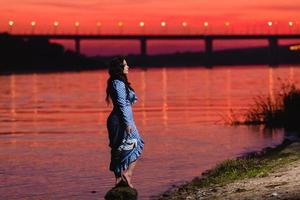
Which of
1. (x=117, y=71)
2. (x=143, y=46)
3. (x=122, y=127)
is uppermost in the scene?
(x=143, y=46)

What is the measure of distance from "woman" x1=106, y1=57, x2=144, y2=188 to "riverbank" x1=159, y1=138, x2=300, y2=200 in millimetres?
1146

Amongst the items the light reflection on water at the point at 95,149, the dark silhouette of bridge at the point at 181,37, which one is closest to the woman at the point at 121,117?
the light reflection on water at the point at 95,149

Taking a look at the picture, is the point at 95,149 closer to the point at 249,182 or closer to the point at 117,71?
the point at 249,182

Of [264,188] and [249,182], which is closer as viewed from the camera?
[264,188]

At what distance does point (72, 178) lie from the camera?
1560 cm

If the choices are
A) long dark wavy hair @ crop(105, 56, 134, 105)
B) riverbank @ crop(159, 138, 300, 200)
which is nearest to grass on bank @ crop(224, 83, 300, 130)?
riverbank @ crop(159, 138, 300, 200)

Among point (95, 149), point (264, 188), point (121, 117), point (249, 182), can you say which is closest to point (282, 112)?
point (95, 149)

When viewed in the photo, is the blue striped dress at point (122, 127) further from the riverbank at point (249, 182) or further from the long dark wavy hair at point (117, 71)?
the riverbank at point (249, 182)

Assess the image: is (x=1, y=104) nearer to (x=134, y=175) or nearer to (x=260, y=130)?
(x=260, y=130)

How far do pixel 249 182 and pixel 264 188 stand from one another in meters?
1.05

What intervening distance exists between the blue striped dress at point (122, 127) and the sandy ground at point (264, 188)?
3.61 ft

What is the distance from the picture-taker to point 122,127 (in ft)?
38.2

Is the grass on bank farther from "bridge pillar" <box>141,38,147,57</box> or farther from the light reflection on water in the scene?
"bridge pillar" <box>141,38,147,57</box>

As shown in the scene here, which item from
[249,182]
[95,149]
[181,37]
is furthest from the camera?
[181,37]
